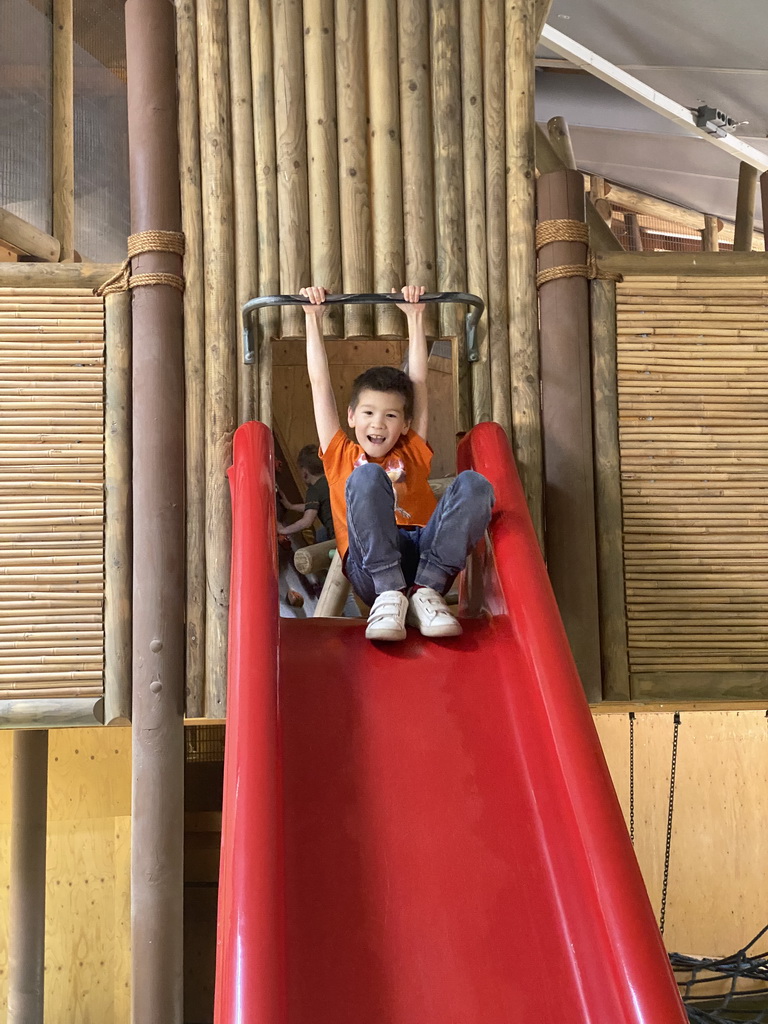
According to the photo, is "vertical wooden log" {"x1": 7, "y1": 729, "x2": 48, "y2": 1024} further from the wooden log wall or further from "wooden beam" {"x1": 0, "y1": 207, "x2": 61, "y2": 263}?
the wooden log wall

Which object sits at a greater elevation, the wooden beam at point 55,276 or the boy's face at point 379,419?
the wooden beam at point 55,276

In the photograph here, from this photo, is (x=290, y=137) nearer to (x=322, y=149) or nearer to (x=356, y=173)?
(x=322, y=149)

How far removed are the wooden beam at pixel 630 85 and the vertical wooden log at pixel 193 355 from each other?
7.86 ft

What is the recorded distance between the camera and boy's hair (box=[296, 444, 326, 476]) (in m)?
4.63

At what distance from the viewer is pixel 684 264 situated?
3.20m

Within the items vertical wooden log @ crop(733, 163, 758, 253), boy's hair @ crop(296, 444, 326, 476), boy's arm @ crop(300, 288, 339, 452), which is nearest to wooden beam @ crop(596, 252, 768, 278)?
boy's arm @ crop(300, 288, 339, 452)

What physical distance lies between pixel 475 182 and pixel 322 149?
0.48 metres

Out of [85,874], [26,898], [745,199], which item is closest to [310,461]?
[26,898]

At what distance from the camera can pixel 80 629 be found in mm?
2945

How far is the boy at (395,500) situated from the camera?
7.89ft

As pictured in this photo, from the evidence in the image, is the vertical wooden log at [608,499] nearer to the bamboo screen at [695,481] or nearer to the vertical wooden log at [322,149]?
the bamboo screen at [695,481]

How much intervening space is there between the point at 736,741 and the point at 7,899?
4.16 m

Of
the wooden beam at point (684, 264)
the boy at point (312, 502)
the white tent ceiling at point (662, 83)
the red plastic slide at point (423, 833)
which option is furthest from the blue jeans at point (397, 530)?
the white tent ceiling at point (662, 83)

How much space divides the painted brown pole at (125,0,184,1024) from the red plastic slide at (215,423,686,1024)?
61 cm
